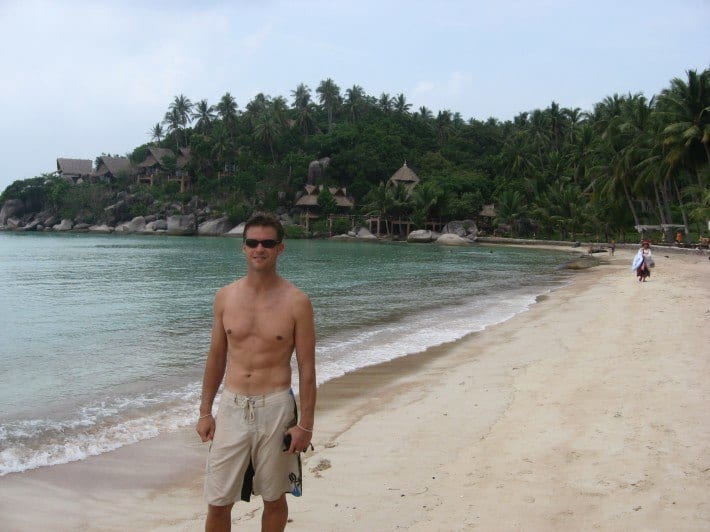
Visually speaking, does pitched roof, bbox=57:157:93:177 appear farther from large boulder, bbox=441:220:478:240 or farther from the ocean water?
the ocean water

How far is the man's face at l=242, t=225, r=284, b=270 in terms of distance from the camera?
3.12m

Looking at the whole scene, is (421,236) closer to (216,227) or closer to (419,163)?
(419,163)

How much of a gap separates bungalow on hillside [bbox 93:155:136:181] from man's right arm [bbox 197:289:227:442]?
94.1 meters

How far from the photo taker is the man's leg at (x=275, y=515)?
3.06 meters

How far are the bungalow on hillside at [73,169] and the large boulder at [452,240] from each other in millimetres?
63466

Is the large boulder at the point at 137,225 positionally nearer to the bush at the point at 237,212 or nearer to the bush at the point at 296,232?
the bush at the point at 237,212

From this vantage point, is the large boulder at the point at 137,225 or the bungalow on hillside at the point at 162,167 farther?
the large boulder at the point at 137,225

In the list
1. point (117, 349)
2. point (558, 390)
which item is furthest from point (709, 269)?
point (117, 349)

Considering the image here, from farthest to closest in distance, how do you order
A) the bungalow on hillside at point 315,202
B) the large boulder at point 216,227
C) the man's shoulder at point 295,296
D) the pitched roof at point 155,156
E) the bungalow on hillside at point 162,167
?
the pitched roof at point 155,156, the bungalow on hillside at point 162,167, the large boulder at point 216,227, the bungalow on hillside at point 315,202, the man's shoulder at point 295,296

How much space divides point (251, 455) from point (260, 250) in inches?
41.8

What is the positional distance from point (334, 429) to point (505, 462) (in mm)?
2126

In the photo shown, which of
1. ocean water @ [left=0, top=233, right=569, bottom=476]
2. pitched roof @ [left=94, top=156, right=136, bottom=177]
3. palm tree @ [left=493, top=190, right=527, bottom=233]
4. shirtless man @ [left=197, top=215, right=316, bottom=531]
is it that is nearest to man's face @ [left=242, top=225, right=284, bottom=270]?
shirtless man @ [left=197, top=215, right=316, bottom=531]

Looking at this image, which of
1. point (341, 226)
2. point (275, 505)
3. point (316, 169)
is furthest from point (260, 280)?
point (316, 169)

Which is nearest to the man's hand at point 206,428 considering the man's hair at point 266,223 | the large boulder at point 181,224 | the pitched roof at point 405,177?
the man's hair at point 266,223
